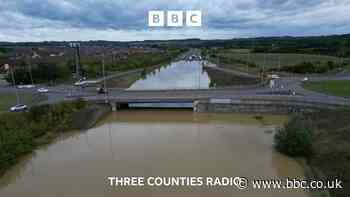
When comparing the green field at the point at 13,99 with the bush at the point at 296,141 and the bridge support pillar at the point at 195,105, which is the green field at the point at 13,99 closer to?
the bridge support pillar at the point at 195,105

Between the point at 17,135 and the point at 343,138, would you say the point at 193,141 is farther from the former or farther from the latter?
the point at 17,135

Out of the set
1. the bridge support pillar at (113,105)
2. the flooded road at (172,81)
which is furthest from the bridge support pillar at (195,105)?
the flooded road at (172,81)

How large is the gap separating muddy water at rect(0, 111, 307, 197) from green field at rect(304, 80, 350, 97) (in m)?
12.3

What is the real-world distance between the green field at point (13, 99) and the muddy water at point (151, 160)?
11.9m

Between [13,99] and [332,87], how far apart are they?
43.0 meters

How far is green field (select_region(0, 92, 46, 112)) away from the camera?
124 feet

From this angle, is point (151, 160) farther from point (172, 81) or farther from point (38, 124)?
point (172, 81)

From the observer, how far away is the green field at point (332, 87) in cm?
4069

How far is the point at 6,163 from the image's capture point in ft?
73.1

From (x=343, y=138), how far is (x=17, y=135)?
84.2ft

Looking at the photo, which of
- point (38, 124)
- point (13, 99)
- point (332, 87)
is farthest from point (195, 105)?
point (13, 99)

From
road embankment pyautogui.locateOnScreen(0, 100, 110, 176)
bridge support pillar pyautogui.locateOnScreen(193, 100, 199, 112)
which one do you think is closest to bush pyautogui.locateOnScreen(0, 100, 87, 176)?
road embankment pyautogui.locateOnScreen(0, 100, 110, 176)

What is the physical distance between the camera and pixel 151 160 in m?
23.2

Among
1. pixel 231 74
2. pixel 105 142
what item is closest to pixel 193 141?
pixel 105 142
